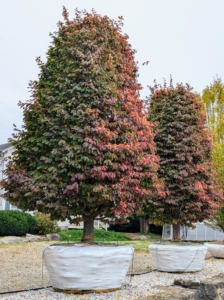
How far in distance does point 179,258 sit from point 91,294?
→ 3.11 m

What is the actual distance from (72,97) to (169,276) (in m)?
4.27

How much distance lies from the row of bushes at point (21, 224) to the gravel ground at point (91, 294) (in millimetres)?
2393

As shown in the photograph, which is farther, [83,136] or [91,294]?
[83,136]

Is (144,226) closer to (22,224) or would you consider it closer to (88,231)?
(22,224)

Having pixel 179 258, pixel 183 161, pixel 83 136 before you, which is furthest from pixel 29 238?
pixel 83 136

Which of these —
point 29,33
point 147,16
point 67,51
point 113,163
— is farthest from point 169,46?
point 113,163

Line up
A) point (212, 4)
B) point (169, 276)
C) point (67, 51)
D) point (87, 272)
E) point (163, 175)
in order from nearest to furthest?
point (87, 272) < point (67, 51) < point (169, 276) < point (163, 175) < point (212, 4)

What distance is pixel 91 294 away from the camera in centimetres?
529

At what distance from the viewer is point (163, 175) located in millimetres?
9000

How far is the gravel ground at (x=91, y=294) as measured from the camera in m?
5.25

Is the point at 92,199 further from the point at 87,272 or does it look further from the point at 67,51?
the point at 67,51

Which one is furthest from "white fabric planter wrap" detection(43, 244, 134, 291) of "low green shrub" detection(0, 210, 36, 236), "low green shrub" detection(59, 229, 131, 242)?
"low green shrub" detection(0, 210, 36, 236)

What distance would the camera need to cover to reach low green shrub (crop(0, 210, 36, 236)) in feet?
49.8

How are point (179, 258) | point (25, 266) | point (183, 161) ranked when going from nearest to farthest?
point (179, 258), point (183, 161), point (25, 266)
